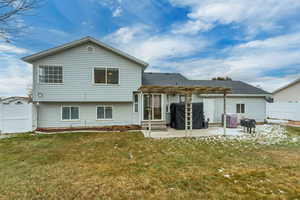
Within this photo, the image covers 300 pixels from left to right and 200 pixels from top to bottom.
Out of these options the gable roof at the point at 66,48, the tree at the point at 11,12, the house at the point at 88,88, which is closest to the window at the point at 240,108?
the house at the point at 88,88

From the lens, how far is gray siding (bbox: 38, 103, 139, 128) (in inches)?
384

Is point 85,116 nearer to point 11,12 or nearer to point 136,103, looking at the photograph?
point 136,103

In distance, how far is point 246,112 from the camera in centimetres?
1261

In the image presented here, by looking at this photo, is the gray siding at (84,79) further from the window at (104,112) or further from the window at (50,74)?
the window at (104,112)

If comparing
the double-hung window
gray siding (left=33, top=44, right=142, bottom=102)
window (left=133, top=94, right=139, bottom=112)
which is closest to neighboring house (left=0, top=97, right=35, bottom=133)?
gray siding (left=33, top=44, right=142, bottom=102)

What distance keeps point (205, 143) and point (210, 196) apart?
4115mm

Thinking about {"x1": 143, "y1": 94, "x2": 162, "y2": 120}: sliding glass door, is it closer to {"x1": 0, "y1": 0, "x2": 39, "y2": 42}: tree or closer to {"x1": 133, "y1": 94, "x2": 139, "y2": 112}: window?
{"x1": 133, "y1": 94, "x2": 139, "y2": 112}: window

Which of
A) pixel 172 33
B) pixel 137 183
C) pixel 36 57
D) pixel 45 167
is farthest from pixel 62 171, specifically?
pixel 172 33

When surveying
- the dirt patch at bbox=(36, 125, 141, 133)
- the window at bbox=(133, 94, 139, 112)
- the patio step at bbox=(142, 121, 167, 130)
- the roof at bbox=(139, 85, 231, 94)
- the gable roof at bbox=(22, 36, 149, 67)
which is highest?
the gable roof at bbox=(22, 36, 149, 67)

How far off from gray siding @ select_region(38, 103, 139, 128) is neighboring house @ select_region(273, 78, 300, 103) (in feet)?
59.2

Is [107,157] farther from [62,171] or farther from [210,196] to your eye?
[210,196]

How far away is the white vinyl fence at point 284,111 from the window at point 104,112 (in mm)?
Result: 18047

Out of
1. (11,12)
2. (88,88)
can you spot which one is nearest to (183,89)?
(88,88)

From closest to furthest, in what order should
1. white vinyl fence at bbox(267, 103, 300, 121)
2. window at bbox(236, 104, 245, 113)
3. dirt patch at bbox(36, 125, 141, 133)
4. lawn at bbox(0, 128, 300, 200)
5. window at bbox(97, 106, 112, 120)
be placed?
lawn at bbox(0, 128, 300, 200) → dirt patch at bbox(36, 125, 141, 133) → window at bbox(97, 106, 112, 120) → window at bbox(236, 104, 245, 113) → white vinyl fence at bbox(267, 103, 300, 121)
